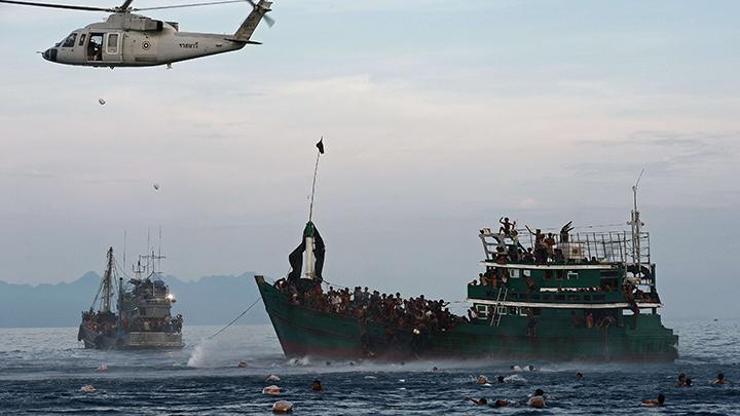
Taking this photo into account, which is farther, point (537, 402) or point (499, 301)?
point (499, 301)

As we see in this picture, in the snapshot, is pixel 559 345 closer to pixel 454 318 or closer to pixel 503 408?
pixel 454 318

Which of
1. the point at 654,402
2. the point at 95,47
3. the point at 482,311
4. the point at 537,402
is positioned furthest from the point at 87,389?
the point at 654,402

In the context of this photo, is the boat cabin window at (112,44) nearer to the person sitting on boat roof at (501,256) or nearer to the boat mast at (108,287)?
the person sitting on boat roof at (501,256)

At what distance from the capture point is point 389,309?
66688 mm

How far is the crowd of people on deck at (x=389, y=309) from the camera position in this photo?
217 feet

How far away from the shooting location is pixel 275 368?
6750 cm

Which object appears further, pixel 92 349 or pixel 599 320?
pixel 92 349

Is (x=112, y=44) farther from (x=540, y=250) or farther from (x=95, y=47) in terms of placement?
(x=540, y=250)

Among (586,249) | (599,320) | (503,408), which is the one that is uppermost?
(586,249)

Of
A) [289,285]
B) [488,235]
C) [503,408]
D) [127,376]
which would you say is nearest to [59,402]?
[127,376]

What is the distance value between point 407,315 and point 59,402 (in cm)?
2281

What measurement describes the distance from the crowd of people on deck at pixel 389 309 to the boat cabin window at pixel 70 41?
23610 mm

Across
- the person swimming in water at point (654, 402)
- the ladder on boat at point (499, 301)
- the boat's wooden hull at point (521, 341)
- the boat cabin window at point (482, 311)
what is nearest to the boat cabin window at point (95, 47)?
the boat's wooden hull at point (521, 341)

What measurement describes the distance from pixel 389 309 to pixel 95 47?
24.1 m
